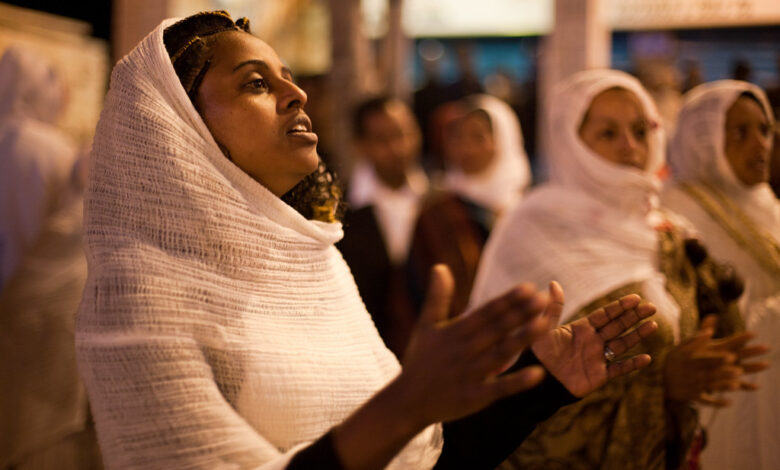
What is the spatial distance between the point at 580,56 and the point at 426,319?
380 cm

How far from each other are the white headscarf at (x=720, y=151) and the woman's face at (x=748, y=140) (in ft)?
0.07

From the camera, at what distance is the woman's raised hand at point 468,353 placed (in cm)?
85

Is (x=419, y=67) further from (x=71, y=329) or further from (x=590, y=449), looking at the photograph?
(x=590, y=449)

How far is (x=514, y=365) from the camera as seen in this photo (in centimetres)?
133

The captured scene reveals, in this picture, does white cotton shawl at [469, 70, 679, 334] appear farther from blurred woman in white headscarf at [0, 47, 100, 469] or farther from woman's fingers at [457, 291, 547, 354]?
blurred woman in white headscarf at [0, 47, 100, 469]

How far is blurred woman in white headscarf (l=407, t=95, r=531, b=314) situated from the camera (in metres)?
3.30

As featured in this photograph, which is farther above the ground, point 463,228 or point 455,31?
point 455,31

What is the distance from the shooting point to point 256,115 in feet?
4.22

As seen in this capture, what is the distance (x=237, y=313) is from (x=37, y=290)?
5.95 ft

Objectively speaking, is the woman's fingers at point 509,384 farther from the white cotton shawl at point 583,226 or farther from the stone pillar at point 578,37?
the stone pillar at point 578,37

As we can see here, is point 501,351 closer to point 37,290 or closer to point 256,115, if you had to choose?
point 256,115

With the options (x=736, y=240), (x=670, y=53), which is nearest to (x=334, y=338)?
(x=736, y=240)

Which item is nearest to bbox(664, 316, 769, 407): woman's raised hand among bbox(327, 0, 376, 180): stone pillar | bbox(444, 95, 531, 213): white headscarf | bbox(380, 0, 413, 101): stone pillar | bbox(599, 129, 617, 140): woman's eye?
bbox(599, 129, 617, 140): woman's eye

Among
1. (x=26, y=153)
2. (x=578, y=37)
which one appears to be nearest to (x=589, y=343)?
(x=26, y=153)
